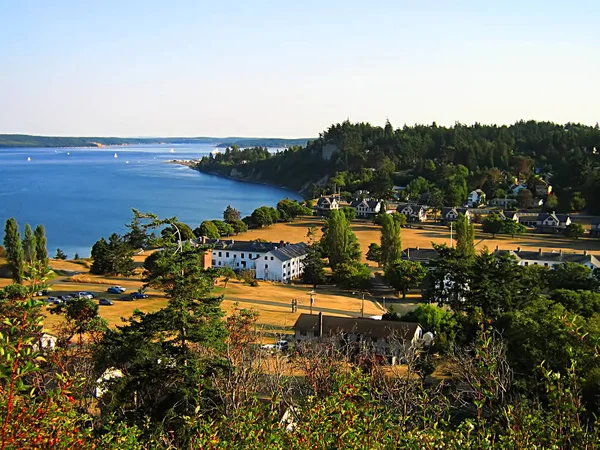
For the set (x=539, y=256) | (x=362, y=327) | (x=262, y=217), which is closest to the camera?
(x=362, y=327)

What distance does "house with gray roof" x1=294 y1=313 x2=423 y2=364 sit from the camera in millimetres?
15469

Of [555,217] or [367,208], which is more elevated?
[555,217]

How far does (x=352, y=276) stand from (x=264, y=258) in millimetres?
5761

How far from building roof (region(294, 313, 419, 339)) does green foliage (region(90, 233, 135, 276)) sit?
14915mm

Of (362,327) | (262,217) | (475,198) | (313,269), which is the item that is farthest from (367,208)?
(362,327)

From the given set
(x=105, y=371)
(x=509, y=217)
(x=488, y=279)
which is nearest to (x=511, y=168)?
(x=509, y=217)

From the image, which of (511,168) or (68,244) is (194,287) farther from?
(511,168)

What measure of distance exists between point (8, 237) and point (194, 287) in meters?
22.4

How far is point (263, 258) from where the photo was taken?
1228 inches

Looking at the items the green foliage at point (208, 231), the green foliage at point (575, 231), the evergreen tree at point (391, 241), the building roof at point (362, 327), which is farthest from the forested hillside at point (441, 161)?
the building roof at point (362, 327)

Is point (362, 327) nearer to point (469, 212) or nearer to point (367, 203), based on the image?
point (469, 212)

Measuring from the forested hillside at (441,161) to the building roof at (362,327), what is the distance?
3861 cm

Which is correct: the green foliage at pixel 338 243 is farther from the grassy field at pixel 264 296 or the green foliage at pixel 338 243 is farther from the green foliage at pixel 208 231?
the green foliage at pixel 208 231

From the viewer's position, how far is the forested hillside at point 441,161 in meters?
58.3
